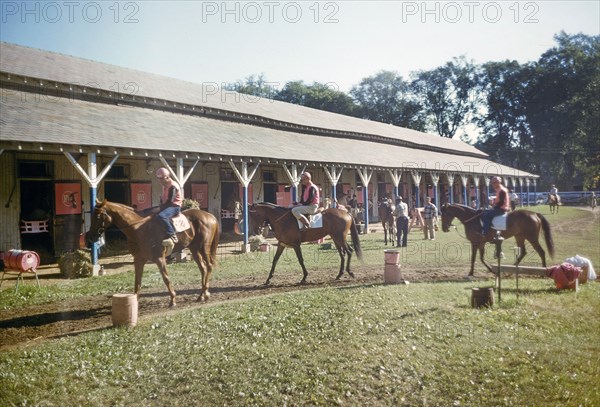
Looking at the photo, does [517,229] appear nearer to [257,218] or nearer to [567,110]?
[257,218]

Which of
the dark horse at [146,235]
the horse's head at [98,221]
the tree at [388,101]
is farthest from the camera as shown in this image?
the tree at [388,101]

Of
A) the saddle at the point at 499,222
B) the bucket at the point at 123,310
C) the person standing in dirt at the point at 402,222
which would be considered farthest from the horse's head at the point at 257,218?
the person standing in dirt at the point at 402,222

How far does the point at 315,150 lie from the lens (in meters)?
21.6

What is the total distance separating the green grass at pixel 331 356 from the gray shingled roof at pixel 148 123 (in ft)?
17.2

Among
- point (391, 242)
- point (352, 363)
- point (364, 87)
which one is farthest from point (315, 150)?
point (364, 87)

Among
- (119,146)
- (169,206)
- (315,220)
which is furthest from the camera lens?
(119,146)

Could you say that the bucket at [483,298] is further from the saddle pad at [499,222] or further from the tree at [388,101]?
the tree at [388,101]

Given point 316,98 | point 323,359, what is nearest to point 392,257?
point 323,359

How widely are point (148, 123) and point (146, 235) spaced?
28.7 ft

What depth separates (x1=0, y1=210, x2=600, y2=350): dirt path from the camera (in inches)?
274

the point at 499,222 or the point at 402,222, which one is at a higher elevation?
the point at 499,222

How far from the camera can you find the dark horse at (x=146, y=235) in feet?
24.9

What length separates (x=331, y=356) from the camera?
601 centimetres

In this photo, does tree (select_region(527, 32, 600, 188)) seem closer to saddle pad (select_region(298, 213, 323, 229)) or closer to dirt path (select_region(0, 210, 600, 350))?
dirt path (select_region(0, 210, 600, 350))
